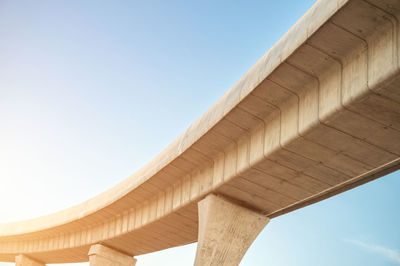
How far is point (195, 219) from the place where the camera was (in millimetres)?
17750

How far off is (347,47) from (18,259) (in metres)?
29.4

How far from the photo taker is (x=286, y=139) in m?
11.4

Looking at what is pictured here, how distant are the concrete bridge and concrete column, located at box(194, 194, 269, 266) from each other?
0.10 feet

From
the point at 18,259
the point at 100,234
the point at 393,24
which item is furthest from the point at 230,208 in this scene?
the point at 18,259

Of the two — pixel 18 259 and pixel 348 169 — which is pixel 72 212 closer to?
pixel 18 259

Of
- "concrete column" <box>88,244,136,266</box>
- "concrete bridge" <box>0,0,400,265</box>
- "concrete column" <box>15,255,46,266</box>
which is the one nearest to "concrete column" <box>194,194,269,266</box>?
"concrete bridge" <box>0,0,400,265</box>

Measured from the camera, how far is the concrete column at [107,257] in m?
23.9

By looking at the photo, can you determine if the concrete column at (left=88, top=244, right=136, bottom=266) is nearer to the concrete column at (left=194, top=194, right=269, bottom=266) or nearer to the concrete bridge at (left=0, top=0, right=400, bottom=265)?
the concrete bridge at (left=0, top=0, right=400, bottom=265)

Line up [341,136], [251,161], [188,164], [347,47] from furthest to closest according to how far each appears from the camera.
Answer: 1. [188,164]
2. [251,161]
3. [341,136]
4. [347,47]

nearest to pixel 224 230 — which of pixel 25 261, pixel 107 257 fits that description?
pixel 107 257

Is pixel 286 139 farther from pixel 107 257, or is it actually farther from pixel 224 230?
pixel 107 257

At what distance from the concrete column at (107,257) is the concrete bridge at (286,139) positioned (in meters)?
4.81

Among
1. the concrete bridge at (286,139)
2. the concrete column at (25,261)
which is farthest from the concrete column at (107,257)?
the concrete column at (25,261)

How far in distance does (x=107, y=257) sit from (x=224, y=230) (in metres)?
11.0
